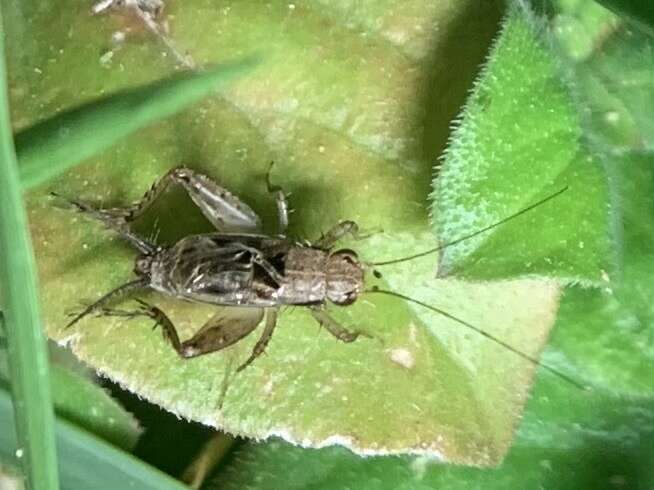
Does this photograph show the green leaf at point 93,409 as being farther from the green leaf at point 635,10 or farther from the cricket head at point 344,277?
the green leaf at point 635,10

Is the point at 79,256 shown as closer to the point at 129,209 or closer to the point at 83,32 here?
the point at 129,209

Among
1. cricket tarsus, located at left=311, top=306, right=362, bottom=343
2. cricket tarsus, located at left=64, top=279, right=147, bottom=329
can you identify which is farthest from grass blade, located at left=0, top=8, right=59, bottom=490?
cricket tarsus, located at left=311, top=306, right=362, bottom=343

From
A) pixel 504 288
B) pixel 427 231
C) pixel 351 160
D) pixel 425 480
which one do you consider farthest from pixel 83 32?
pixel 425 480

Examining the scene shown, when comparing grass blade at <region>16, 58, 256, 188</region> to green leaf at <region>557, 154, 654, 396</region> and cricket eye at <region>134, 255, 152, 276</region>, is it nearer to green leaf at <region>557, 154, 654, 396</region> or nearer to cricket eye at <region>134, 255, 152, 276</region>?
cricket eye at <region>134, 255, 152, 276</region>

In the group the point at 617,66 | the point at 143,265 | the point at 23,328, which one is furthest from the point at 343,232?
the point at 23,328

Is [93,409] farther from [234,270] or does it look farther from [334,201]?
[334,201]
